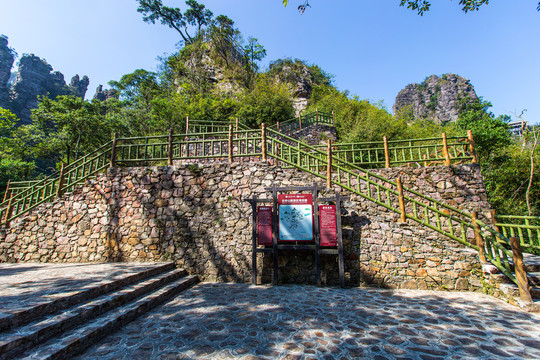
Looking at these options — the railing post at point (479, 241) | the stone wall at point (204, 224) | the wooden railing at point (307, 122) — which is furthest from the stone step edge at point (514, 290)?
the wooden railing at point (307, 122)

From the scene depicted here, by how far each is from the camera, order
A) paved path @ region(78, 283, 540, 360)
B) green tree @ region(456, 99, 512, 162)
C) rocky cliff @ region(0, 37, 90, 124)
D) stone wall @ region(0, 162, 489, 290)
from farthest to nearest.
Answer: rocky cliff @ region(0, 37, 90, 124), green tree @ region(456, 99, 512, 162), stone wall @ region(0, 162, 489, 290), paved path @ region(78, 283, 540, 360)

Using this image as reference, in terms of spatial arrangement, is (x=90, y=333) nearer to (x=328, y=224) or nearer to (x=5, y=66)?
(x=328, y=224)

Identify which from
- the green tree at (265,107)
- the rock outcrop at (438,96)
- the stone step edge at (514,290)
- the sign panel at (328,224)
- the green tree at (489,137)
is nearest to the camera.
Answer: the stone step edge at (514,290)

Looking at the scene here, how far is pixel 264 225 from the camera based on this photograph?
251 inches

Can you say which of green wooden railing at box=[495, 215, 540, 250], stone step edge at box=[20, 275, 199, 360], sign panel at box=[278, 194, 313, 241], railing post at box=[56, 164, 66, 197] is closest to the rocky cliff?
railing post at box=[56, 164, 66, 197]

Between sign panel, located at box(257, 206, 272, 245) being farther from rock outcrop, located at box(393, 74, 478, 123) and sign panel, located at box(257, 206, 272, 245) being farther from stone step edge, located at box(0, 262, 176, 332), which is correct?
rock outcrop, located at box(393, 74, 478, 123)

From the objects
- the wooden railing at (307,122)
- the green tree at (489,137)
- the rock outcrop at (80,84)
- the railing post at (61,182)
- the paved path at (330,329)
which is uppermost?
the rock outcrop at (80,84)

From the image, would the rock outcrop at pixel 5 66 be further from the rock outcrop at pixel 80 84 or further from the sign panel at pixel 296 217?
the sign panel at pixel 296 217

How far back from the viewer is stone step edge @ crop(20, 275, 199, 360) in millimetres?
2758

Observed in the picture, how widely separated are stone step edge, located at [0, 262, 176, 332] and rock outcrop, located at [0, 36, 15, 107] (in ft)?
187

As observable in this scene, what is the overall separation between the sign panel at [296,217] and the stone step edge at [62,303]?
376 centimetres

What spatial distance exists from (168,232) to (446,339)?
7068 millimetres

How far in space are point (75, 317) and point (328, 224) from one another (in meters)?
5.36

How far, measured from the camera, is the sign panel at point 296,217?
616 centimetres
